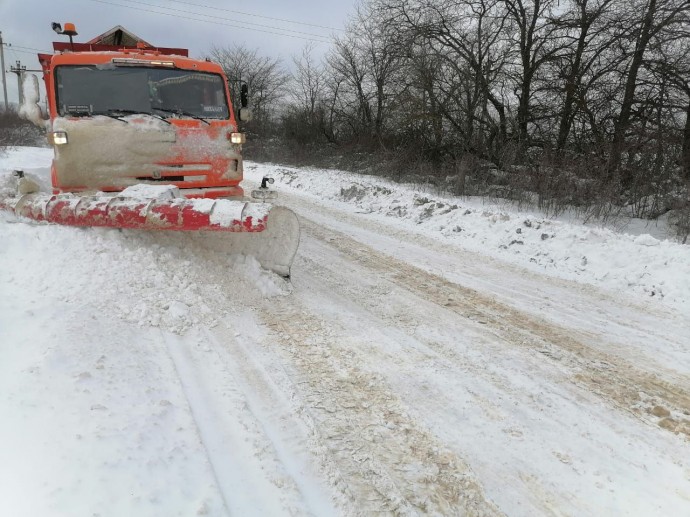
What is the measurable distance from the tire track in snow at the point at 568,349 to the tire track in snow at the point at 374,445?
147cm

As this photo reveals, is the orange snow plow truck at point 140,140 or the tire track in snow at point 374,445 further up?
the orange snow plow truck at point 140,140

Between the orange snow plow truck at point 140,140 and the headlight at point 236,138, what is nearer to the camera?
the orange snow plow truck at point 140,140

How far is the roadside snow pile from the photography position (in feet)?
18.0

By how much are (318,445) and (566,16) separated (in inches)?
640

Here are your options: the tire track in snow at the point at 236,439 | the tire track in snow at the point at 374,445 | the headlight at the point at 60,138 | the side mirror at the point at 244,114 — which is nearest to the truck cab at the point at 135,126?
the headlight at the point at 60,138

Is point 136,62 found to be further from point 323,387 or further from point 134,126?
point 323,387

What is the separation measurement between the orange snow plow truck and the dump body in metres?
0.01

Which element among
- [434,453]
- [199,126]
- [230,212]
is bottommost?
[434,453]

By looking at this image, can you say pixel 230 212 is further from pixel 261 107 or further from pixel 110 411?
pixel 261 107

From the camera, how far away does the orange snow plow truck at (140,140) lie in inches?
198

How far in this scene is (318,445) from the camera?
253 centimetres

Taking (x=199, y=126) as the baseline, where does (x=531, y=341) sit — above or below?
below

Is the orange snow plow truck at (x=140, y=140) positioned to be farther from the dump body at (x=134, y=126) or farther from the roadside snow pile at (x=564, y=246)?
the roadside snow pile at (x=564, y=246)

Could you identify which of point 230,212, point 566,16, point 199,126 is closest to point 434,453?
point 230,212
